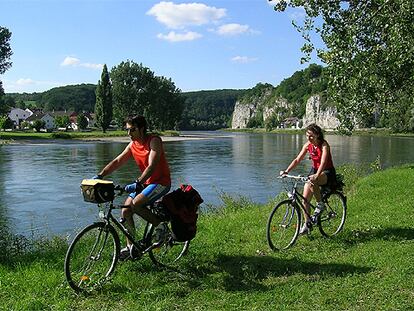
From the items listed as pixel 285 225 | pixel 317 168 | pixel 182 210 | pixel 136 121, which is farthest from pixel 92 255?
pixel 317 168

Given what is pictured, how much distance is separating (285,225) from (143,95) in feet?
337

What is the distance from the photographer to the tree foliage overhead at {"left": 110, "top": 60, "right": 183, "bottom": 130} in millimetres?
106062

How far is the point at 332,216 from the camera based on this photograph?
8516mm

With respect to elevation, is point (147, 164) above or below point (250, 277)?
above

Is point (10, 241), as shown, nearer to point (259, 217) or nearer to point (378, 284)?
point (259, 217)

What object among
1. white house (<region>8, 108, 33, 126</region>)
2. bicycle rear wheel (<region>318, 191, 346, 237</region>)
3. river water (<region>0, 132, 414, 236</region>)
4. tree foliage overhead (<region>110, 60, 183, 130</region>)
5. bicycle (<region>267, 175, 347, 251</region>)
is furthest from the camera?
white house (<region>8, 108, 33, 126</region>)

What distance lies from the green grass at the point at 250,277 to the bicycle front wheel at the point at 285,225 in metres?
0.20

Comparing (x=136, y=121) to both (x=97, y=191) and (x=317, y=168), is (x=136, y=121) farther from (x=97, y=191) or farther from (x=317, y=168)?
(x=317, y=168)

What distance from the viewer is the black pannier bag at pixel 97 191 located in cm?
560

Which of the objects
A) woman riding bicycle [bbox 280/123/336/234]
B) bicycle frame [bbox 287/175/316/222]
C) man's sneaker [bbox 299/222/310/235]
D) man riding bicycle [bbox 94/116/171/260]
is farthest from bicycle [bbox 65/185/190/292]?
woman riding bicycle [bbox 280/123/336/234]

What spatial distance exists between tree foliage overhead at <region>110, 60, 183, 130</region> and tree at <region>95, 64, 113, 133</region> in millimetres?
7070

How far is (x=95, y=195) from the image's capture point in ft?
18.4

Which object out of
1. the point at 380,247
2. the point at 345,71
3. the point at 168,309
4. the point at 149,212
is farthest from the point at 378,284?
the point at 345,71

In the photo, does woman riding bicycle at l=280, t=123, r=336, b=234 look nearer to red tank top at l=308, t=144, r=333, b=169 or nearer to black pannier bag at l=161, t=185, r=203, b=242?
red tank top at l=308, t=144, r=333, b=169
